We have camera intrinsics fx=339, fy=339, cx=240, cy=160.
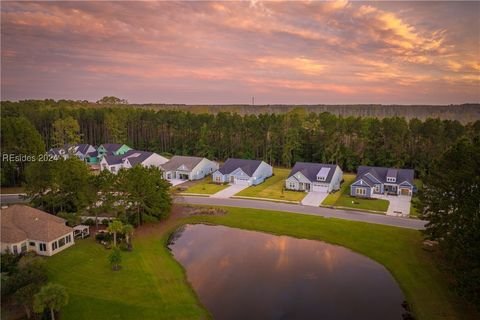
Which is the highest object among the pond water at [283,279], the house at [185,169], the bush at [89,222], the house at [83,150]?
the house at [83,150]

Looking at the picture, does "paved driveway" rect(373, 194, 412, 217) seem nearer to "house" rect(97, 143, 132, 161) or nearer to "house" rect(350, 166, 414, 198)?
"house" rect(350, 166, 414, 198)

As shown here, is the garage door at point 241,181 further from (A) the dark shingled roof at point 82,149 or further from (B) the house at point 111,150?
(A) the dark shingled roof at point 82,149

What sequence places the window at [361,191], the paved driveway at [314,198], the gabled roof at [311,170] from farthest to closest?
the gabled roof at [311,170] < the window at [361,191] < the paved driveway at [314,198]

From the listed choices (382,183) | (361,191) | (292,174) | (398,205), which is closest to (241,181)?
(292,174)

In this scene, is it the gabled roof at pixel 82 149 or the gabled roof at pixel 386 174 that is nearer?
the gabled roof at pixel 386 174

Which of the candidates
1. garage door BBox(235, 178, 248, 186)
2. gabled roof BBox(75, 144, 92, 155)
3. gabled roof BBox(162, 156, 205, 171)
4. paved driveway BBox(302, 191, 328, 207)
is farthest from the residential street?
gabled roof BBox(75, 144, 92, 155)

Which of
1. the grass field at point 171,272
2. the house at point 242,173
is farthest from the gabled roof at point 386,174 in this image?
the house at point 242,173

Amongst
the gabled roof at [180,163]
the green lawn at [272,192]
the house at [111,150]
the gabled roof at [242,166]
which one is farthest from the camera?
the house at [111,150]
